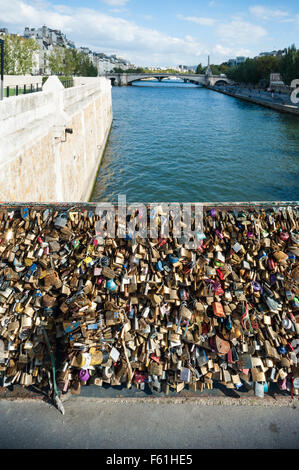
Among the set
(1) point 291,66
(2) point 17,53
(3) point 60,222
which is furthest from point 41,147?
(1) point 291,66

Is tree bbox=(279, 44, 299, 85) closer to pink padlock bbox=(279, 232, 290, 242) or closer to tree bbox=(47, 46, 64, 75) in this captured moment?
tree bbox=(47, 46, 64, 75)

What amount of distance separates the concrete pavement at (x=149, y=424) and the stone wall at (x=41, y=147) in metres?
3.72

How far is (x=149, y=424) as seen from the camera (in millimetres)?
4188

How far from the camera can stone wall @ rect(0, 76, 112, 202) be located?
637 centimetres

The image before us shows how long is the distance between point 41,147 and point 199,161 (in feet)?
59.4

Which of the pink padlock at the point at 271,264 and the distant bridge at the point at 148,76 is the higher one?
the distant bridge at the point at 148,76

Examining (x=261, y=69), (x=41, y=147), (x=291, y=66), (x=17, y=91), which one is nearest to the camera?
(x=41, y=147)

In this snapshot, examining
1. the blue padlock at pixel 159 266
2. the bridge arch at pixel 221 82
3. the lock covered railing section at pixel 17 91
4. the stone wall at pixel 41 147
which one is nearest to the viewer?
the blue padlock at pixel 159 266

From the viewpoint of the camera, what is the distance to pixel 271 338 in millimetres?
4727

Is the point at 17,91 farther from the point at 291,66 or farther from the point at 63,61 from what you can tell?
the point at 291,66

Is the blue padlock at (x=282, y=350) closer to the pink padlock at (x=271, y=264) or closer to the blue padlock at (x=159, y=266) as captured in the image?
the pink padlock at (x=271, y=264)

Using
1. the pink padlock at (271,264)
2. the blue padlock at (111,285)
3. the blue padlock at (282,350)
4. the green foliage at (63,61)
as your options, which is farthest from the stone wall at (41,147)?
the green foliage at (63,61)

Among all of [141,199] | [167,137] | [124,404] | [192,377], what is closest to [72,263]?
[124,404]

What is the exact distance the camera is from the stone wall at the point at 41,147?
20.9 ft
